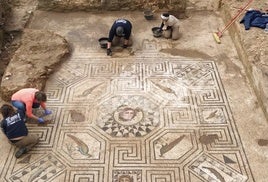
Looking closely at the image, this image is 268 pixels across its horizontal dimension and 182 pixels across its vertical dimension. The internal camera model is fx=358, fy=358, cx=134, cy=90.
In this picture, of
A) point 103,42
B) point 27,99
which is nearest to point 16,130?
point 27,99

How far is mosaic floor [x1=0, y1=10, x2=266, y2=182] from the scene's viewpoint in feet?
14.7

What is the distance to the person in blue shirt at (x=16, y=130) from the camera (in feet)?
14.5

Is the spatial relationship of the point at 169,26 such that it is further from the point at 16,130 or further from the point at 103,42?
the point at 16,130

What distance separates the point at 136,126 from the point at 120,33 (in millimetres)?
1932

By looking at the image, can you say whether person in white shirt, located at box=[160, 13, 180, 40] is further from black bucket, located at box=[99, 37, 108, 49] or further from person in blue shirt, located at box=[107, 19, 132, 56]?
black bucket, located at box=[99, 37, 108, 49]

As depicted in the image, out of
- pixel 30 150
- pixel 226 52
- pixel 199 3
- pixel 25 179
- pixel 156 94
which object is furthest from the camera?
pixel 199 3

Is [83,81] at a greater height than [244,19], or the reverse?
[244,19]

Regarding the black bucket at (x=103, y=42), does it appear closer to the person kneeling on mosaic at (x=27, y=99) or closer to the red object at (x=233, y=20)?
the person kneeling on mosaic at (x=27, y=99)

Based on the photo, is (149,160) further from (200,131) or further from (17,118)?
(17,118)

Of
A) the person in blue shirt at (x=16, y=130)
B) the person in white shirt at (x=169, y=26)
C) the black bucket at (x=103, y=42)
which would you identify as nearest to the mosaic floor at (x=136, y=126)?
the person in blue shirt at (x=16, y=130)

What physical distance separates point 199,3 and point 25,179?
5297mm

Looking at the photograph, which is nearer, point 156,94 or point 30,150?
point 30,150

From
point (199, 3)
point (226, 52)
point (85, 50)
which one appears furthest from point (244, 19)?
point (85, 50)

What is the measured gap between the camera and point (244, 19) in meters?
6.71
